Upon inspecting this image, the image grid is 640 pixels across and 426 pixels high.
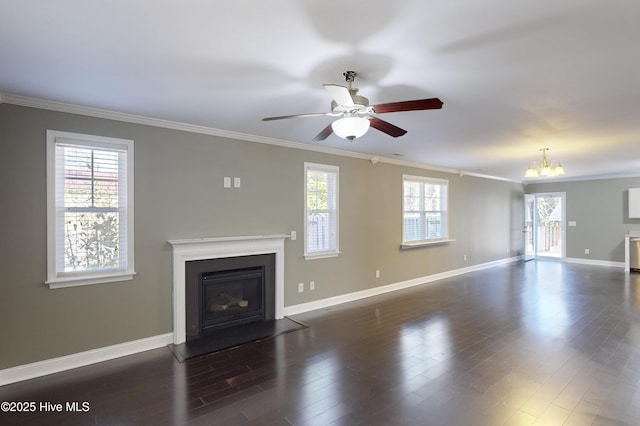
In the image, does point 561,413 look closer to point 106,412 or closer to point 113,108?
point 106,412

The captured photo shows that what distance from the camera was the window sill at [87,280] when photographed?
301 cm

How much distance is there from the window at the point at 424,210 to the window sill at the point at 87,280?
476 centimetres

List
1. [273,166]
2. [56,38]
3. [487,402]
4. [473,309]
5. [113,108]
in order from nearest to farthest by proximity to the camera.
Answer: [56,38], [487,402], [113,108], [273,166], [473,309]

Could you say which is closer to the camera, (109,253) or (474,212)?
(109,253)

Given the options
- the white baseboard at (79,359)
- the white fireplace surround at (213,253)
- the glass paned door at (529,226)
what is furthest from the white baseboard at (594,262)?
the white baseboard at (79,359)

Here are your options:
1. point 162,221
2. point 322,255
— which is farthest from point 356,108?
point 322,255

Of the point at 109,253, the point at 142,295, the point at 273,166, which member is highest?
the point at 273,166

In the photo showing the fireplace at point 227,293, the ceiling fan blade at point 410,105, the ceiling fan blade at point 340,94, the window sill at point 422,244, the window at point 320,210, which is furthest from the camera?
the window sill at point 422,244

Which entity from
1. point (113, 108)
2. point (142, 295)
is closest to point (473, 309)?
point (142, 295)

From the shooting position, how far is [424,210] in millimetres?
6832

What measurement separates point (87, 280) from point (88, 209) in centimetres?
70

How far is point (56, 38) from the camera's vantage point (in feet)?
6.14

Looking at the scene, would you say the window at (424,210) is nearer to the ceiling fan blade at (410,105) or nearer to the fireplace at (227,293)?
the fireplace at (227,293)

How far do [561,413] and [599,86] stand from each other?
2.54 m
